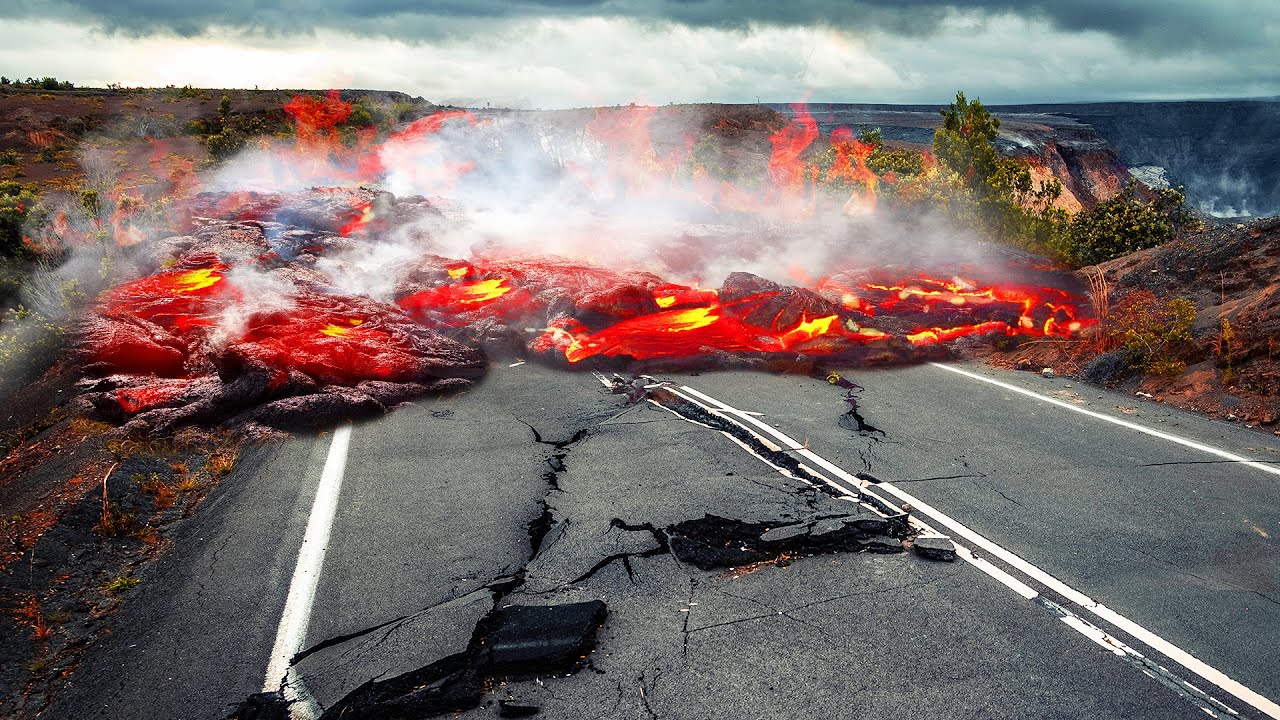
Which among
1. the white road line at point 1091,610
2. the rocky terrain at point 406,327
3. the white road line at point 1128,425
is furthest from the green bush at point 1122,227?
the white road line at point 1091,610

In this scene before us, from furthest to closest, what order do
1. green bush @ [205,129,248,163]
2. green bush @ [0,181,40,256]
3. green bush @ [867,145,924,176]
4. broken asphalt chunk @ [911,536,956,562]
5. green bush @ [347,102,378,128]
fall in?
green bush @ [347,102,378,128]
green bush @ [205,129,248,163]
green bush @ [867,145,924,176]
green bush @ [0,181,40,256]
broken asphalt chunk @ [911,536,956,562]

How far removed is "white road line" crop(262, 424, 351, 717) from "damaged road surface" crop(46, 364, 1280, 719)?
4cm

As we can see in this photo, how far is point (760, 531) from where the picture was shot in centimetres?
526

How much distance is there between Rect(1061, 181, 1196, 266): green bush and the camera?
1357 cm

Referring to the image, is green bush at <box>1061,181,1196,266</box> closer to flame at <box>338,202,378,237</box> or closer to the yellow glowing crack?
flame at <box>338,202,378,237</box>

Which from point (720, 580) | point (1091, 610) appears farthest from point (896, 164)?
point (720, 580)

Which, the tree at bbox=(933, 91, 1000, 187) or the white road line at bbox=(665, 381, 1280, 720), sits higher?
the tree at bbox=(933, 91, 1000, 187)

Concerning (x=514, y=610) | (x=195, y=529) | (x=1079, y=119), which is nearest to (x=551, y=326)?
(x=195, y=529)

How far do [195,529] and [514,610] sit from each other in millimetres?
3264

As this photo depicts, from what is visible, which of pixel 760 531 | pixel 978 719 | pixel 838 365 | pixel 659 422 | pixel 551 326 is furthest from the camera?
pixel 551 326

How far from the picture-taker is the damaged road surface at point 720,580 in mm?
3799

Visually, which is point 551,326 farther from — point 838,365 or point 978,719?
point 978,719

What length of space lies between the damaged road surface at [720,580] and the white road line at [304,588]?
0.12 feet

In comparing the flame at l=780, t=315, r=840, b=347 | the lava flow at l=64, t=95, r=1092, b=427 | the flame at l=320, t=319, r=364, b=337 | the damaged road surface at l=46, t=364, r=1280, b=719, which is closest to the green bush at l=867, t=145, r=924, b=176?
the lava flow at l=64, t=95, r=1092, b=427
